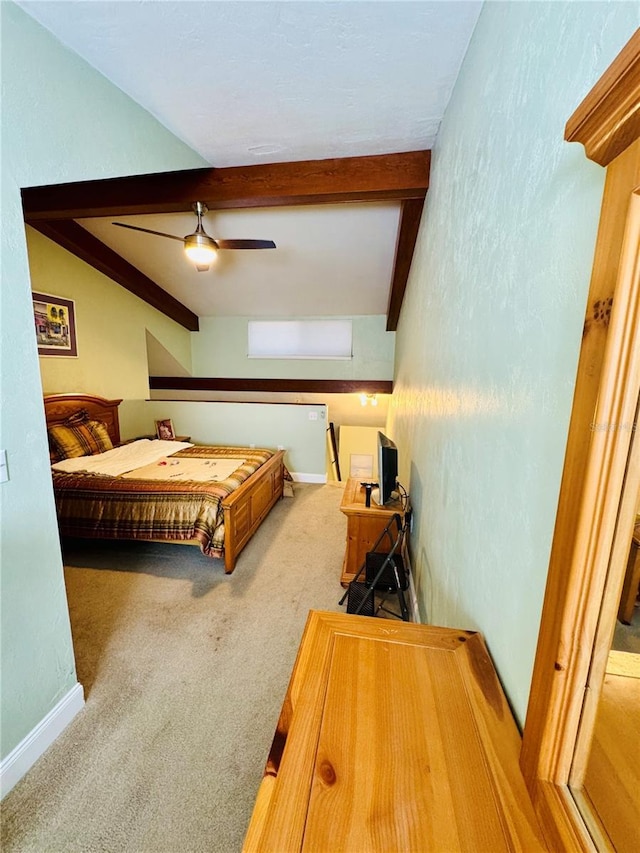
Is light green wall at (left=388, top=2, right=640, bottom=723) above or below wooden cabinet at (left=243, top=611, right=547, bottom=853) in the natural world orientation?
above

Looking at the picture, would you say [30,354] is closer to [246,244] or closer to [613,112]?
[613,112]

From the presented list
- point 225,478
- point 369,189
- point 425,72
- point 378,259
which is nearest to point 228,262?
point 378,259

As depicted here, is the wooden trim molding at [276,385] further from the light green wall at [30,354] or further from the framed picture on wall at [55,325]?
the light green wall at [30,354]

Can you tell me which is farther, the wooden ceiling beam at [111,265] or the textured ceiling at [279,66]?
the wooden ceiling beam at [111,265]

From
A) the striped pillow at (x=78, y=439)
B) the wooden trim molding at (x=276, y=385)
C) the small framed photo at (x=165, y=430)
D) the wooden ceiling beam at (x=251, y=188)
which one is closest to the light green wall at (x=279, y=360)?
the wooden trim molding at (x=276, y=385)

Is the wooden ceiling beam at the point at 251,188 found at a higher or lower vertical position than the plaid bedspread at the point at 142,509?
higher

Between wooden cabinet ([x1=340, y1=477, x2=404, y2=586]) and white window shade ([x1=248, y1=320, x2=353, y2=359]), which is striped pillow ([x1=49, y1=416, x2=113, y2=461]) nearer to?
white window shade ([x1=248, y1=320, x2=353, y2=359])

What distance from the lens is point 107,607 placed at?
231 centimetres

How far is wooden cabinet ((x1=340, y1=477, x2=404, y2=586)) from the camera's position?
2355 millimetres

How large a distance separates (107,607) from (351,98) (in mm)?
3269

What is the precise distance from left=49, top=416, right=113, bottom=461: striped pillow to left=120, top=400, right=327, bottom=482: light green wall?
2.85 feet

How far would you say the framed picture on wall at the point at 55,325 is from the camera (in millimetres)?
3463

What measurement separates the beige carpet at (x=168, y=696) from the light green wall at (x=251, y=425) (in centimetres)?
203

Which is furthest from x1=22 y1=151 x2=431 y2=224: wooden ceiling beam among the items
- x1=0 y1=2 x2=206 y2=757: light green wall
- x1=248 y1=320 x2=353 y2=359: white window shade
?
x1=248 y1=320 x2=353 y2=359: white window shade
